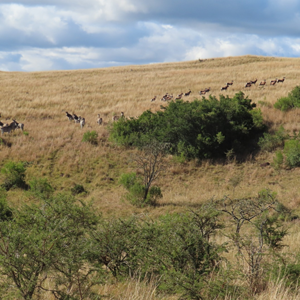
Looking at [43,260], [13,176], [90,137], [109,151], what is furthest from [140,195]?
[43,260]

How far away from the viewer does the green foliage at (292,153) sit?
17750mm

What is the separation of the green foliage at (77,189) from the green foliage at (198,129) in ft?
15.8

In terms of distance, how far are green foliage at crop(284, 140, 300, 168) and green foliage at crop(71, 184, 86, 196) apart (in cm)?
1083

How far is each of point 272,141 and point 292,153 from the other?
6.80 feet

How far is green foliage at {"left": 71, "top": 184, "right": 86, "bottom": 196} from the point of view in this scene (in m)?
16.6

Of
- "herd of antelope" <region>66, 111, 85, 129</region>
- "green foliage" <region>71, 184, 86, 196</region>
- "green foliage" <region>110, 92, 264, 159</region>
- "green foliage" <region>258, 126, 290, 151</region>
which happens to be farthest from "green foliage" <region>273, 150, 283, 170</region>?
"herd of antelope" <region>66, 111, 85, 129</region>

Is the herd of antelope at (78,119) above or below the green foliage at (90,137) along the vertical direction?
above

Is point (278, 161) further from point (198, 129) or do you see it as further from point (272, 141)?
point (198, 129)

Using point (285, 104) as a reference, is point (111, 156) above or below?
below

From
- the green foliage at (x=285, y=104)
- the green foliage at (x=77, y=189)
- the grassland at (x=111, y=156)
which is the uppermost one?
the green foliage at (x=285, y=104)

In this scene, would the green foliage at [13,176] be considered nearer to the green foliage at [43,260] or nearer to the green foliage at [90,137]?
the green foliage at [90,137]

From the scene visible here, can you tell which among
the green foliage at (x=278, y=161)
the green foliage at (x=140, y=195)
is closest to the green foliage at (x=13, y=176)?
the green foliage at (x=140, y=195)

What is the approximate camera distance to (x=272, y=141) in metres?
19.9

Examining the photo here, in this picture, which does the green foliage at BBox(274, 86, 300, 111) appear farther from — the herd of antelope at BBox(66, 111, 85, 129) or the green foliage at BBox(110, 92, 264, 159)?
the herd of antelope at BBox(66, 111, 85, 129)
